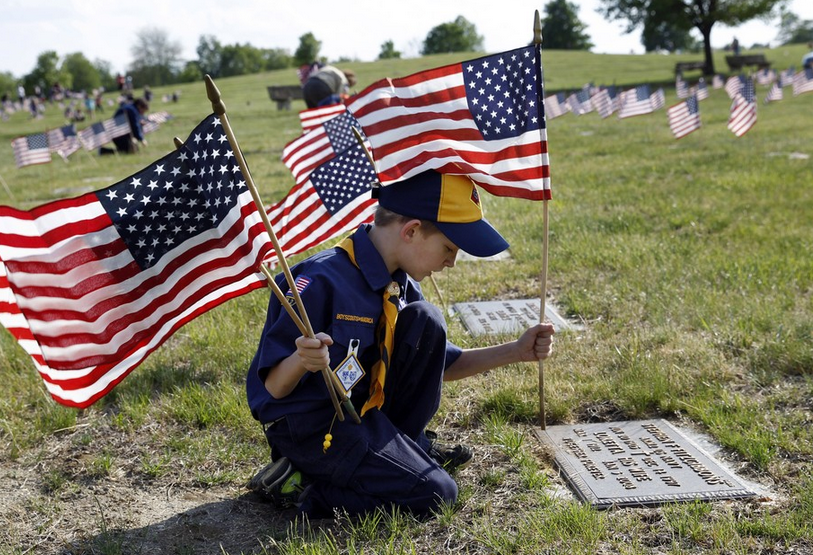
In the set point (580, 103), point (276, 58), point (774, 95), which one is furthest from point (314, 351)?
point (276, 58)

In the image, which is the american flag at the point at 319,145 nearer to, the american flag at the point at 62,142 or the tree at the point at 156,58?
the american flag at the point at 62,142

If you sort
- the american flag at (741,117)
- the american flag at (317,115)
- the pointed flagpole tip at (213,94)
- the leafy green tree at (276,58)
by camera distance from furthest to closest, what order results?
the leafy green tree at (276,58) → the american flag at (741,117) → the american flag at (317,115) → the pointed flagpole tip at (213,94)

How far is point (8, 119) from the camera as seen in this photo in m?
44.4

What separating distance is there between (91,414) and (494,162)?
2.19 metres

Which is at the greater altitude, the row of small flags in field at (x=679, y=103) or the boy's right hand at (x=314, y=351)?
the boy's right hand at (x=314, y=351)

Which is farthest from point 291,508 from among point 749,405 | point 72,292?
point 749,405

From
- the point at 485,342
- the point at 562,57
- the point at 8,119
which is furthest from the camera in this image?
the point at 562,57

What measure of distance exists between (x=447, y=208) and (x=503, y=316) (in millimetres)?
2155

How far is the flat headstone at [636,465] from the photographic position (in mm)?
2658

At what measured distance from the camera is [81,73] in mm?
100000

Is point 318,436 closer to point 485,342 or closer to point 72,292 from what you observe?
point 72,292

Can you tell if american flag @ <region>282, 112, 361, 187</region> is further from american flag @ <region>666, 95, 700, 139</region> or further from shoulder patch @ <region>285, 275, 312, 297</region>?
american flag @ <region>666, 95, 700, 139</region>

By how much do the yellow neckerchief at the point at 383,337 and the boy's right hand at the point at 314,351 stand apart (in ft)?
0.98

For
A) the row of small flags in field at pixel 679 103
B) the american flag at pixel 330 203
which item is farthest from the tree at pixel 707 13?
the american flag at pixel 330 203
